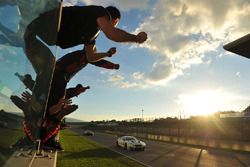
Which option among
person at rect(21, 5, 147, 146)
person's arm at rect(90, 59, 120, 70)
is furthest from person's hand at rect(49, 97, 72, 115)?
person's arm at rect(90, 59, 120, 70)

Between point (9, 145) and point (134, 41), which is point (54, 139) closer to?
point (9, 145)

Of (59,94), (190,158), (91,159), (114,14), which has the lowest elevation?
(91,159)

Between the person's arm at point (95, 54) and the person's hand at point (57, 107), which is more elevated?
the person's arm at point (95, 54)

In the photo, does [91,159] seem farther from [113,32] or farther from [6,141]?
[6,141]

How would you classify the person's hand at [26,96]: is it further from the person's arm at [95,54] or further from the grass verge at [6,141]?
the person's arm at [95,54]

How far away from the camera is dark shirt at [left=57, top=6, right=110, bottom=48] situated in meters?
2.28

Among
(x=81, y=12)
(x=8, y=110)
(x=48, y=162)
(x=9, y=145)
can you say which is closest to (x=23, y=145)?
(x=9, y=145)

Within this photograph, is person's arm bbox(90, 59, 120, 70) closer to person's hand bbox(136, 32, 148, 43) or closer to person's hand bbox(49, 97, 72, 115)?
person's hand bbox(49, 97, 72, 115)

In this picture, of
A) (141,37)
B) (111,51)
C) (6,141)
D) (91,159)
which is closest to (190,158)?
(91,159)

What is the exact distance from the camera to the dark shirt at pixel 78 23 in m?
2.28

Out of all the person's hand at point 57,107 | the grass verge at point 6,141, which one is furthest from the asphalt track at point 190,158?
the grass verge at point 6,141

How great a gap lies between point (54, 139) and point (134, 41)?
4.05ft

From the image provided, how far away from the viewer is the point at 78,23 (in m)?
2.33

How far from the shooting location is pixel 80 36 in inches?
94.4
